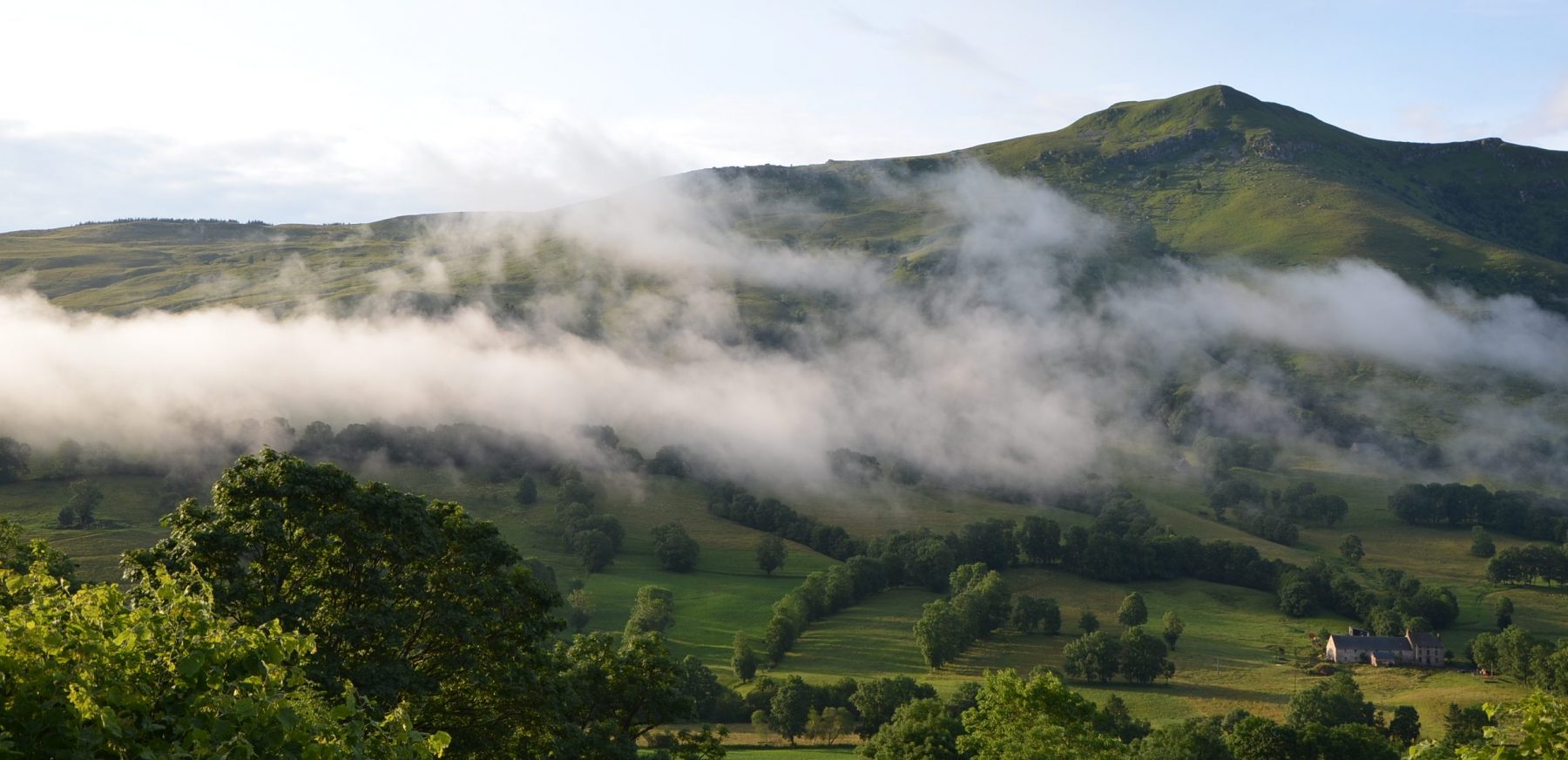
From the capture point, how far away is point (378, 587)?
3734 cm

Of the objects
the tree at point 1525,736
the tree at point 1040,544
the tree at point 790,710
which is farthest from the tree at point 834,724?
the tree at point 1040,544

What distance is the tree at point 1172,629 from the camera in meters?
146

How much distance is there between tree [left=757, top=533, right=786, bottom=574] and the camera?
184625 millimetres

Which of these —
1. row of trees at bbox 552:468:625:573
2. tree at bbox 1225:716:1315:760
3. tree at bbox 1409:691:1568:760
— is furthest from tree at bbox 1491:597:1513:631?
tree at bbox 1409:691:1568:760

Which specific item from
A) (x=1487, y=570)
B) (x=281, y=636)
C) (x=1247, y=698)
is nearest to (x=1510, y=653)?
(x=1247, y=698)

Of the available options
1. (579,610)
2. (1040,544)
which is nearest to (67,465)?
(579,610)

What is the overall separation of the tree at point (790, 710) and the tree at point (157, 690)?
9460 centimetres

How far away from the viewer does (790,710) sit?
351ft

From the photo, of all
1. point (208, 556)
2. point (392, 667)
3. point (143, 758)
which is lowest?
point (392, 667)

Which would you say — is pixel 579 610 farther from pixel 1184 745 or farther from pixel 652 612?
pixel 1184 745

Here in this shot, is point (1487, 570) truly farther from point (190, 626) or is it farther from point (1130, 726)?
point (190, 626)

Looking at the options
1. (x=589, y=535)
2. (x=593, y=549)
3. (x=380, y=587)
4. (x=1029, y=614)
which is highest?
(x=380, y=587)

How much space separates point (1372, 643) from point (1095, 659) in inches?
1688

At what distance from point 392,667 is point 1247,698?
364 ft
